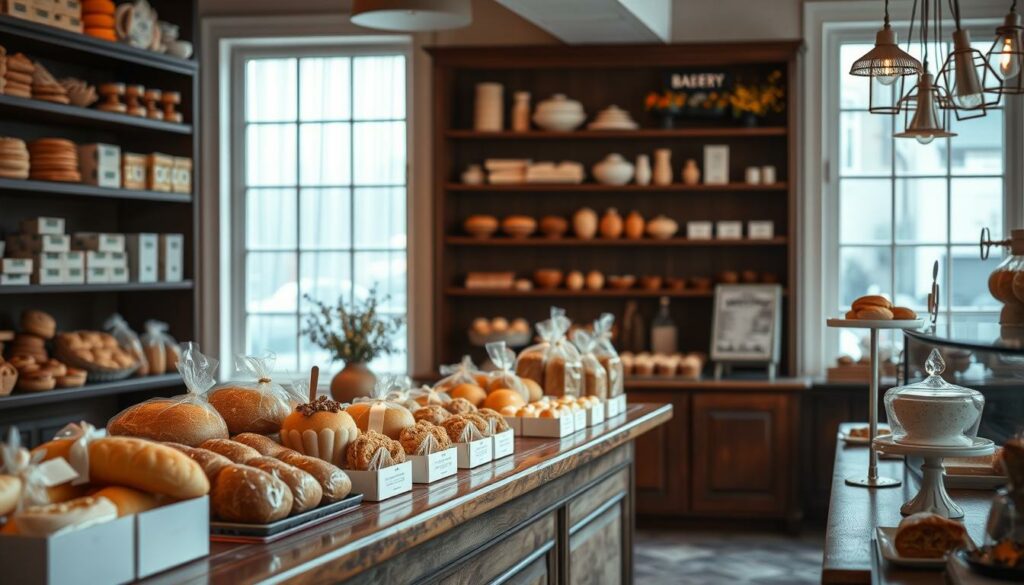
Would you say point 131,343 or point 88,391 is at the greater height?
point 131,343

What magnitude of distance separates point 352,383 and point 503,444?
90.4 inches

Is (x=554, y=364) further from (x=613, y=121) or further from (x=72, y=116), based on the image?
(x=613, y=121)

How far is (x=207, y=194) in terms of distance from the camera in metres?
6.89

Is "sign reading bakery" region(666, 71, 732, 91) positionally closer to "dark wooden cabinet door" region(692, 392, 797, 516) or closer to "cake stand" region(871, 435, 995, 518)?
"dark wooden cabinet door" region(692, 392, 797, 516)

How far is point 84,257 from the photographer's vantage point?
5027mm

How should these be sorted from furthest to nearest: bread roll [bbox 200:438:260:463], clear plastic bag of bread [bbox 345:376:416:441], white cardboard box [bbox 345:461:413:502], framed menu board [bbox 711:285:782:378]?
framed menu board [bbox 711:285:782:378] < clear plastic bag of bread [bbox 345:376:416:441] < white cardboard box [bbox 345:461:413:502] < bread roll [bbox 200:438:260:463]

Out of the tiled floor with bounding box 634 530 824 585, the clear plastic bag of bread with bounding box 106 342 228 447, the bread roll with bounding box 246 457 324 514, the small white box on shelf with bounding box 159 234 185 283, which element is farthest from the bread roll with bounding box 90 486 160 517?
the small white box on shelf with bounding box 159 234 185 283

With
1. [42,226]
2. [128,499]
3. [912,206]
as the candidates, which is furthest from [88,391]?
[912,206]

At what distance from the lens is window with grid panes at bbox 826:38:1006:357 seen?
6262 mm

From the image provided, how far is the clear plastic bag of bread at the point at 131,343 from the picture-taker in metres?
5.24

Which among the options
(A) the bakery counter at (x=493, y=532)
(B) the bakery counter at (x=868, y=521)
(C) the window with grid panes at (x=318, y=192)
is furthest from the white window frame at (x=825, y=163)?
(B) the bakery counter at (x=868, y=521)

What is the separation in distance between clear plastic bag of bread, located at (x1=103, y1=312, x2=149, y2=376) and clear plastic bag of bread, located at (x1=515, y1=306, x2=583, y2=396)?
223 cm

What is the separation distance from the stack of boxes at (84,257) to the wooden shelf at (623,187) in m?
1.67

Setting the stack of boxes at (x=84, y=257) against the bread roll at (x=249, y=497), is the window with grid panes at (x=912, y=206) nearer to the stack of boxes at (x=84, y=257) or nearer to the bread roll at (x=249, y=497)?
the stack of boxes at (x=84, y=257)
